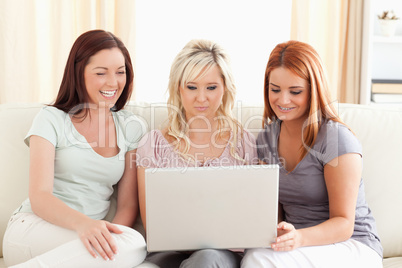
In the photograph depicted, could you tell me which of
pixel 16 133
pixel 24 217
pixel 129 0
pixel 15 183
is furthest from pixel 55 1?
pixel 24 217

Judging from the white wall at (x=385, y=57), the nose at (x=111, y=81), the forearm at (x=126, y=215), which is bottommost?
the forearm at (x=126, y=215)

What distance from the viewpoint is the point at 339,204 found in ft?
5.08

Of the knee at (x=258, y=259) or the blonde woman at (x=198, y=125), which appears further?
the blonde woman at (x=198, y=125)

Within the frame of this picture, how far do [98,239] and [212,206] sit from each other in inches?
15.5

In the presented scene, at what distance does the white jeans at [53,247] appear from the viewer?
4.69 ft

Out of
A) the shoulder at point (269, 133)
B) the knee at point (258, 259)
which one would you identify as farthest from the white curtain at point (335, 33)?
the knee at point (258, 259)

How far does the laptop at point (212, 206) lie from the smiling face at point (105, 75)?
528 mm

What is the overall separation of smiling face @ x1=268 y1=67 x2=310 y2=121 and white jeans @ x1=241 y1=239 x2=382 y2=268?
467 mm

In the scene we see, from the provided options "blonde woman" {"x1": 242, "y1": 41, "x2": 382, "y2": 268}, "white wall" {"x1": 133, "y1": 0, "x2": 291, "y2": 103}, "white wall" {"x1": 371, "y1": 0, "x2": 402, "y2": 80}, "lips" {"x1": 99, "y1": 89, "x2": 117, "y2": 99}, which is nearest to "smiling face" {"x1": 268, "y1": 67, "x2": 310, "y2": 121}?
"blonde woman" {"x1": 242, "y1": 41, "x2": 382, "y2": 268}

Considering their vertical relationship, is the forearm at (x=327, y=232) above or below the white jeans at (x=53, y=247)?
above

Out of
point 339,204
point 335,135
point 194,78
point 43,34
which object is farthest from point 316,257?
point 43,34

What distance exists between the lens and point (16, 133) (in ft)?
6.07

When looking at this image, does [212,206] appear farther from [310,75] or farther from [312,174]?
[310,75]

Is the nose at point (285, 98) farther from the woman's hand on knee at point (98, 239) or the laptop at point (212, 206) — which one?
the woman's hand on knee at point (98, 239)
